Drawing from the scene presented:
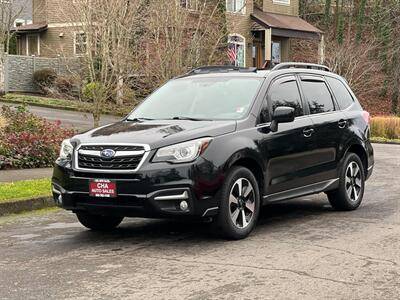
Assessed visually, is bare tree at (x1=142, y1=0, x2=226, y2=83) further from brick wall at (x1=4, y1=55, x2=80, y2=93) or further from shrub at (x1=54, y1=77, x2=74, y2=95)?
brick wall at (x1=4, y1=55, x2=80, y2=93)

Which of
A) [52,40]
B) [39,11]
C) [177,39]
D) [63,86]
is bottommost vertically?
[63,86]

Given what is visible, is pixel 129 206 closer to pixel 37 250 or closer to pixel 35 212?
pixel 37 250

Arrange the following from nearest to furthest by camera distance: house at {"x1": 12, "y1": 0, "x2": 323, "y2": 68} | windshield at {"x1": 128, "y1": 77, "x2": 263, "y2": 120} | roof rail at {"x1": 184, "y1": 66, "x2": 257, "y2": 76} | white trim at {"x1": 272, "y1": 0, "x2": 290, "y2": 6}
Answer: windshield at {"x1": 128, "y1": 77, "x2": 263, "y2": 120} < roof rail at {"x1": 184, "y1": 66, "x2": 257, "y2": 76} < house at {"x1": 12, "y1": 0, "x2": 323, "y2": 68} < white trim at {"x1": 272, "y1": 0, "x2": 290, "y2": 6}

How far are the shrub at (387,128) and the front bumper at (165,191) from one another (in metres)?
21.1

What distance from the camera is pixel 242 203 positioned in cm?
700

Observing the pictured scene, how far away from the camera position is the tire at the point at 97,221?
754 centimetres

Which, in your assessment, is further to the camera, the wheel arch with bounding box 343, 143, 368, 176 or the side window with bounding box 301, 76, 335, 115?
the wheel arch with bounding box 343, 143, 368, 176

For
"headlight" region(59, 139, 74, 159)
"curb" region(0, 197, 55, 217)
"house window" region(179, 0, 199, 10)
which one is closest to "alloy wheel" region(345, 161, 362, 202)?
"headlight" region(59, 139, 74, 159)

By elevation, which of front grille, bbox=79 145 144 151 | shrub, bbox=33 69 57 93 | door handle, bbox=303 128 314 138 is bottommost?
front grille, bbox=79 145 144 151

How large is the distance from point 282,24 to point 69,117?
16.0 metres

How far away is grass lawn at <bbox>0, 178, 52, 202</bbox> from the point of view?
30.5ft

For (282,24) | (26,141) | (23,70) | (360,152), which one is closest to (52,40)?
(23,70)

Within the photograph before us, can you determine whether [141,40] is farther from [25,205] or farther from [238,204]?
[238,204]

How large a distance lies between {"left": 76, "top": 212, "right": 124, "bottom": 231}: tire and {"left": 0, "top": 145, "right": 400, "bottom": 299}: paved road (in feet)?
0.39
